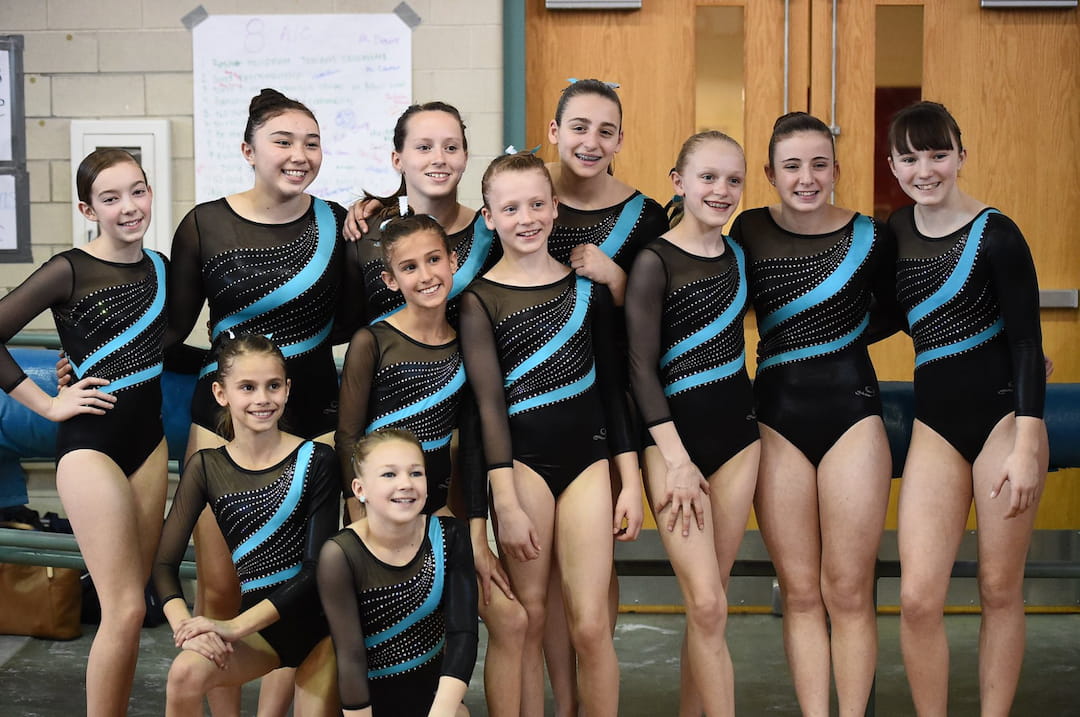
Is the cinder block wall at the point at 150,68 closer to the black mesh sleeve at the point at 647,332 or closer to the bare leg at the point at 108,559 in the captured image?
the black mesh sleeve at the point at 647,332

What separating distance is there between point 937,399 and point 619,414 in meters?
0.76

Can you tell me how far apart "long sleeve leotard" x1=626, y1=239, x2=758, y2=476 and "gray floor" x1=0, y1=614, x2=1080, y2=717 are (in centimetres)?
129

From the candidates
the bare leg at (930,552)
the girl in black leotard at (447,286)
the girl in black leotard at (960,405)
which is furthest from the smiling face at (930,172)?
the girl in black leotard at (447,286)

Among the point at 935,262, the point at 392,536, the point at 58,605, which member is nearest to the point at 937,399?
the point at 935,262

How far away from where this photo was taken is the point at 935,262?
2.84m

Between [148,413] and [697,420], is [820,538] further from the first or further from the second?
[148,413]

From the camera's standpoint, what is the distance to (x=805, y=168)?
2893 millimetres

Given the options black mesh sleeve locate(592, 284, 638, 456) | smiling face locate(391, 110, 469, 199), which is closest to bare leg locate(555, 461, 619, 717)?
black mesh sleeve locate(592, 284, 638, 456)

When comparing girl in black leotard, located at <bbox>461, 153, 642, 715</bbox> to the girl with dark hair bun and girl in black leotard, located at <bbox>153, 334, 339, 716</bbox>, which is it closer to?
the girl with dark hair bun

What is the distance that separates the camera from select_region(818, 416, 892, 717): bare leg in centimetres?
284

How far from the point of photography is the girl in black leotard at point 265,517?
2.70 metres

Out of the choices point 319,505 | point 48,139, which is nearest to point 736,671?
point 319,505

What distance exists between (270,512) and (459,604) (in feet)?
1.66

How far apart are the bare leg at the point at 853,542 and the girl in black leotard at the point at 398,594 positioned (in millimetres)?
871
